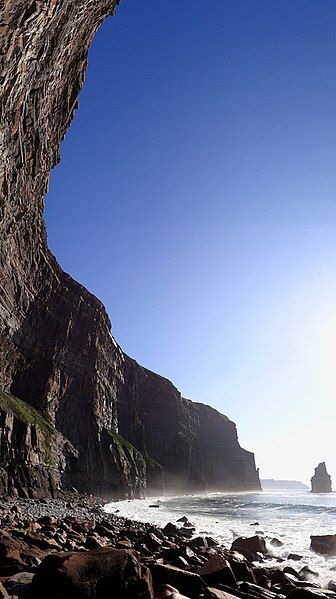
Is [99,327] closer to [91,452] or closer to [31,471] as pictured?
[91,452]

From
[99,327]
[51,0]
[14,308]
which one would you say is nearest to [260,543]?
[51,0]

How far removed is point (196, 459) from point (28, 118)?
147764 mm

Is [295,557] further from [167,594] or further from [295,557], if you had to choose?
[167,594]

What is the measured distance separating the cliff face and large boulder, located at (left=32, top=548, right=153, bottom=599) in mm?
20599

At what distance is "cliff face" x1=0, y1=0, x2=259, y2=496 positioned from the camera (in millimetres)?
24922

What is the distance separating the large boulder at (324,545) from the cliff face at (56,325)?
29.9 m

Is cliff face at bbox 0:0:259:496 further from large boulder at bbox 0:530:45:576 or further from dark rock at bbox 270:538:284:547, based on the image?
dark rock at bbox 270:538:284:547

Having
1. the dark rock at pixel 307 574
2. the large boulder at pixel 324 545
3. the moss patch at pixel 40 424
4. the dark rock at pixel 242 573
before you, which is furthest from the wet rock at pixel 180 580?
the moss patch at pixel 40 424

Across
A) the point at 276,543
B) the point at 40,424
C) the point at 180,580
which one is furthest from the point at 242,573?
the point at 40,424

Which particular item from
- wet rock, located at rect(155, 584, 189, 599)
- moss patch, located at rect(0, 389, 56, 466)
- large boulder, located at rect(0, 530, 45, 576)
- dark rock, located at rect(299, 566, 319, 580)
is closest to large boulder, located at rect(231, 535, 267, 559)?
dark rock, located at rect(299, 566, 319, 580)

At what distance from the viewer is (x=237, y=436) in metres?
194

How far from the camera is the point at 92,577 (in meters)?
5.95

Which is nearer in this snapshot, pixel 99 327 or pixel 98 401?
pixel 98 401

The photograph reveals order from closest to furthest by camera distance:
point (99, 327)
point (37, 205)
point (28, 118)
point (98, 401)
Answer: point (28, 118)
point (37, 205)
point (98, 401)
point (99, 327)
